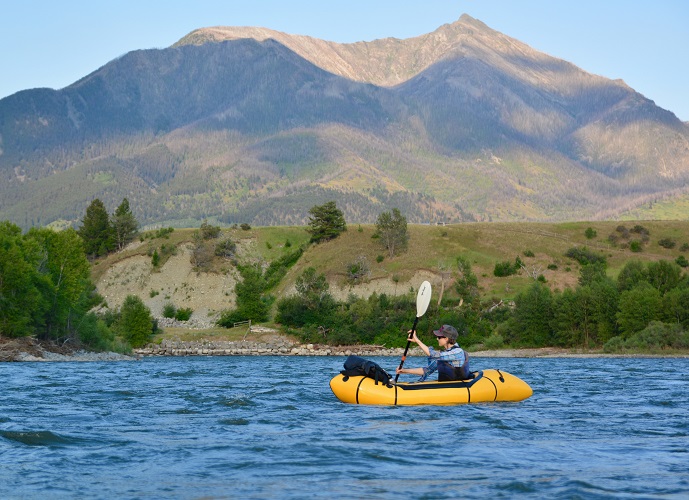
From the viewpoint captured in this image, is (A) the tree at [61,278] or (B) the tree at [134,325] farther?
(B) the tree at [134,325]

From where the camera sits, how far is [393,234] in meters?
128

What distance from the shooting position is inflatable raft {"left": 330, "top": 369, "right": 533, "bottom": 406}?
26.4m

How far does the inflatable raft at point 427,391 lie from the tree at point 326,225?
107m

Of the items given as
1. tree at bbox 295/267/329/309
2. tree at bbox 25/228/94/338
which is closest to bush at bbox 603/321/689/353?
tree at bbox 295/267/329/309

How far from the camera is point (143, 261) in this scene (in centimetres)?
13900

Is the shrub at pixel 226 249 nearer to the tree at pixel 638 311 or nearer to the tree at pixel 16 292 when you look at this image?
the tree at pixel 16 292

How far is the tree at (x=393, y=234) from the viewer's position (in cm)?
12762

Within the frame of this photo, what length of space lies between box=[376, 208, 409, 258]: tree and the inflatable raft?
98329mm

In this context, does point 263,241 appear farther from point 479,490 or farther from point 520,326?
point 479,490

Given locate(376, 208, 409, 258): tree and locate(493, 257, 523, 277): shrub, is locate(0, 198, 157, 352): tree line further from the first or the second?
locate(493, 257, 523, 277): shrub

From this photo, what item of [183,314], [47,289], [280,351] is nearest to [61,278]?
[47,289]

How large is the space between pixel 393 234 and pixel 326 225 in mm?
12540

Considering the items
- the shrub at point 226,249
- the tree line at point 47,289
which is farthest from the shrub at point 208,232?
the tree line at point 47,289

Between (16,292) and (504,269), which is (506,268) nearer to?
(504,269)
